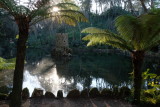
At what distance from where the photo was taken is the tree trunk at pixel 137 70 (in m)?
4.14

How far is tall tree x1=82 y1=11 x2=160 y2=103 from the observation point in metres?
3.44

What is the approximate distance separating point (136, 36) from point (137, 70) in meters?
0.89

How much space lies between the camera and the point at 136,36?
12.8 ft

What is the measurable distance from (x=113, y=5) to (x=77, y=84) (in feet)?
89.8

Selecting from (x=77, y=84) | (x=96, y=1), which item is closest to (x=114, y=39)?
(x=77, y=84)

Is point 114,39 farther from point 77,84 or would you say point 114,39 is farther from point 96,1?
point 96,1

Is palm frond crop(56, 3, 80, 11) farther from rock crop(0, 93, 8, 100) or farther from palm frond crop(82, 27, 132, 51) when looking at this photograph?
rock crop(0, 93, 8, 100)

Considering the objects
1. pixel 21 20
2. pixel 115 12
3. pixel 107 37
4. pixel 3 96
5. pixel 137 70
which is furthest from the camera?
pixel 115 12

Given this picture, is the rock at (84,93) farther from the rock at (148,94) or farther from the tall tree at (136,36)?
the rock at (148,94)

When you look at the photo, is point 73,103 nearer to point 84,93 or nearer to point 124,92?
point 84,93

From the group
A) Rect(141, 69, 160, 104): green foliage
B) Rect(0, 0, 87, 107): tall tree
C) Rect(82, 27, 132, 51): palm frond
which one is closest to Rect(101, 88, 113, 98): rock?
Rect(141, 69, 160, 104): green foliage

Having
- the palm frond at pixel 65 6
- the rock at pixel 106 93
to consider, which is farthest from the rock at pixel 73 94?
the palm frond at pixel 65 6

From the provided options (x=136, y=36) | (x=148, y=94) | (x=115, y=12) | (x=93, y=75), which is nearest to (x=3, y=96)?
(x=136, y=36)

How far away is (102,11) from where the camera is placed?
33.8 meters
